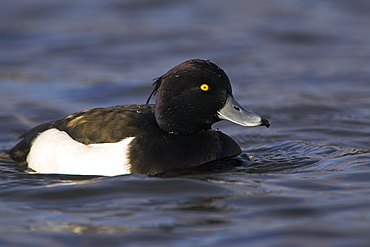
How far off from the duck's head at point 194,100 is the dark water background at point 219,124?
0.53 m

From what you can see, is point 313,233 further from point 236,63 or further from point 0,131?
point 236,63

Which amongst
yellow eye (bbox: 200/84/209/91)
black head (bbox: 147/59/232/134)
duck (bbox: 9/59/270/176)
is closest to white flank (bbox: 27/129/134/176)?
duck (bbox: 9/59/270/176)

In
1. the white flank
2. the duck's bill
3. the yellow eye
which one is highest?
the yellow eye

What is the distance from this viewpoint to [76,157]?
5746 mm

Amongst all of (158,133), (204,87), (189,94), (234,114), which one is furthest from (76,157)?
(234,114)

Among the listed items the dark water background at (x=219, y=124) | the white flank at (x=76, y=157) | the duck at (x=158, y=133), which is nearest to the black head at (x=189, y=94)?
the duck at (x=158, y=133)

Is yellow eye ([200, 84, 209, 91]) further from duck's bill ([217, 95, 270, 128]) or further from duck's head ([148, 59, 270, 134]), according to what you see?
duck's bill ([217, 95, 270, 128])

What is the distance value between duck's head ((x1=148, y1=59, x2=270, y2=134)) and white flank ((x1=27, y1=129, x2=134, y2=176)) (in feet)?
1.62

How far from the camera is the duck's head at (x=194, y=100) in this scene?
5.83 m

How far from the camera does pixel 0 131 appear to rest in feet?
25.7

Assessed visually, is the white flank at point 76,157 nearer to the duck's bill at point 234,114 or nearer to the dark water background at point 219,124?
the dark water background at point 219,124

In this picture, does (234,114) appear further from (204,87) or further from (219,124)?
(219,124)

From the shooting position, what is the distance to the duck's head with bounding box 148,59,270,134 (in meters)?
5.83

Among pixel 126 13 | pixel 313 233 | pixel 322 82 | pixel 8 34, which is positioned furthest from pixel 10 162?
pixel 126 13
